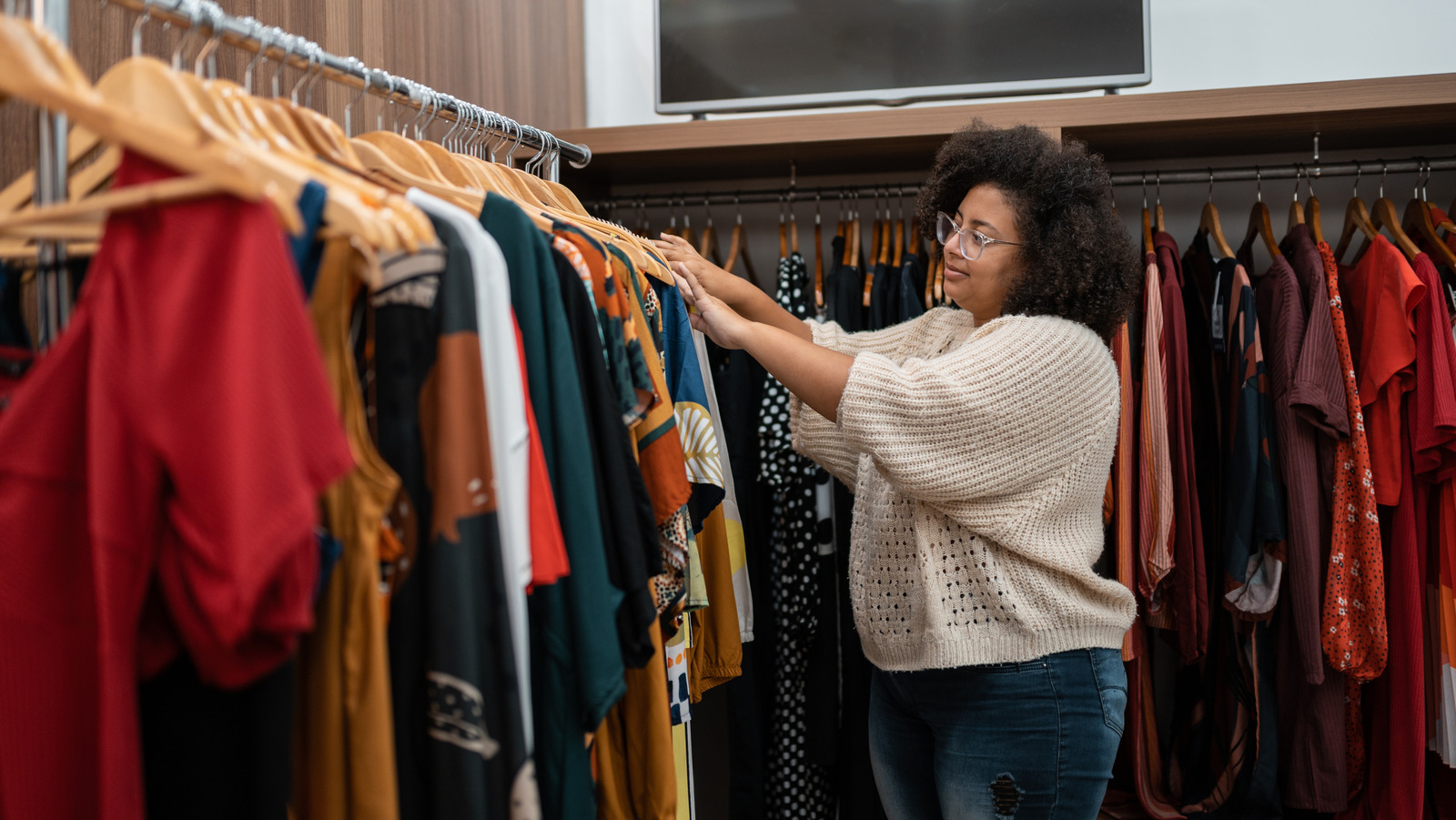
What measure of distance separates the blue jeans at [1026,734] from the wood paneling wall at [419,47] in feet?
4.06

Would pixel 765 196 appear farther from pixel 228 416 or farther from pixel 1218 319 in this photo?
pixel 228 416

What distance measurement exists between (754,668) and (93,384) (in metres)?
1.47

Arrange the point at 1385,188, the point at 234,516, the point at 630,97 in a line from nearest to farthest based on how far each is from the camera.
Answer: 1. the point at 234,516
2. the point at 1385,188
3. the point at 630,97

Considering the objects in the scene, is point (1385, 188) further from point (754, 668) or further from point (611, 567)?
point (611, 567)

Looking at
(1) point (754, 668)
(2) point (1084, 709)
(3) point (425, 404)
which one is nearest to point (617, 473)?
(3) point (425, 404)

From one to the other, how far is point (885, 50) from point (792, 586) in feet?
3.98

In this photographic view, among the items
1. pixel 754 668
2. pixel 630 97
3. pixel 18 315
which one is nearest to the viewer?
pixel 18 315

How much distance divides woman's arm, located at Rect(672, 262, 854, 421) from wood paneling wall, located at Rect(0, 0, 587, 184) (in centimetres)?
67

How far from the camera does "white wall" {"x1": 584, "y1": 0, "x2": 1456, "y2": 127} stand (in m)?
2.12

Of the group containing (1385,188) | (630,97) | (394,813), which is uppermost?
(630,97)

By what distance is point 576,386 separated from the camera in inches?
31.8

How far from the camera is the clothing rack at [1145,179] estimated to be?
1842mm

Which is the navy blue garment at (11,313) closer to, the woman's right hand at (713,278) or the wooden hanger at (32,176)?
the wooden hanger at (32,176)

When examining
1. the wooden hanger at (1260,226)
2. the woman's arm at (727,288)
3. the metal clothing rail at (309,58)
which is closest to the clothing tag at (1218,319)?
the wooden hanger at (1260,226)
